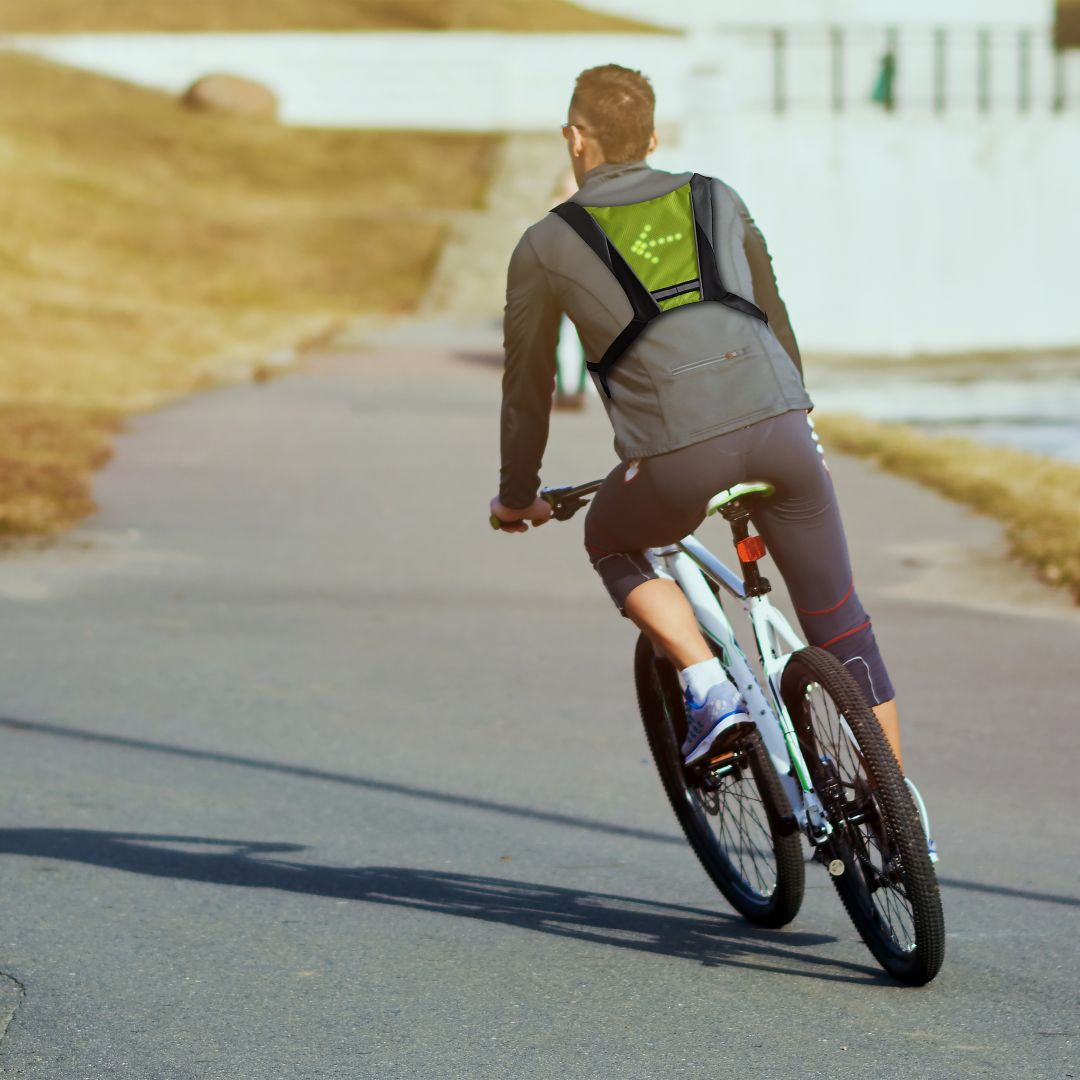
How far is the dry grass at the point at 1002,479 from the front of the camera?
1138cm

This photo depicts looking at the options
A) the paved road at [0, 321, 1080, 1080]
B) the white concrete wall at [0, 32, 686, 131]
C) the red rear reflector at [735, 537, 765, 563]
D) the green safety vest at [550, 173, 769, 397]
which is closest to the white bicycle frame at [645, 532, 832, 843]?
the red rear reflector at [735, 537, 765, 563]

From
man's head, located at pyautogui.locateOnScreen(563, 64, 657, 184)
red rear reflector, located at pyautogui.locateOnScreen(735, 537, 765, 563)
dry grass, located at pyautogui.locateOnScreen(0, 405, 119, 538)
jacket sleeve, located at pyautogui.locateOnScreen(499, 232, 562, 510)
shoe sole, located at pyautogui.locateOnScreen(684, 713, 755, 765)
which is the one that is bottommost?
dry grass, located at pyautogui.locateOnScreen(0, 405, 119, 538)

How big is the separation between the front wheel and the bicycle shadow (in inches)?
6.9

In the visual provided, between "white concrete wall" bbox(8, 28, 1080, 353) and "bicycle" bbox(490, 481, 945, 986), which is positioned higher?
"bicycle" bbox(490, 481, 945, 986)

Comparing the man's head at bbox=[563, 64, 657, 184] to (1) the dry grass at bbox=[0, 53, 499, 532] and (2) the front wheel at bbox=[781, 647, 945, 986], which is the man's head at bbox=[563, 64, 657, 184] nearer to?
(2) the front wheel at bbox=[781, 647, 945, 986]

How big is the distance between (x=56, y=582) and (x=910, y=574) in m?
4.53

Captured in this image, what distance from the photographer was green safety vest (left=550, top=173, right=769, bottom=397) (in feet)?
14.5

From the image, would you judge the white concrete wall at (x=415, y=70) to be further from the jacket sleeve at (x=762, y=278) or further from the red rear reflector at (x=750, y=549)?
the red rear reflector at (x=750, y=549)

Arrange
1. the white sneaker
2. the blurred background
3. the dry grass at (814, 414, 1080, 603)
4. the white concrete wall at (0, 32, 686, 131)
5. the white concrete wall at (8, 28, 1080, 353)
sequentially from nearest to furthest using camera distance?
1. the white sneaker
2. the dry grass at (814, 414, 1080, 603)
3. the blurred background
4. the white concrete wall at (8, 28, 1080, 353)
5. the white concrete wall at (0, 32, 686, 131)

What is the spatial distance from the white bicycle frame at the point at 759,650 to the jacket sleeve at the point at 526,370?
0.35m

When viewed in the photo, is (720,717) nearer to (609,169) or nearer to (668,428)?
(668,428)

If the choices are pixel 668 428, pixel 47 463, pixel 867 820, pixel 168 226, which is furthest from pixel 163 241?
pixel 867 820

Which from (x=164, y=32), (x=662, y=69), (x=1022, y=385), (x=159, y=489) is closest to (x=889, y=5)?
(x=662, y=69)

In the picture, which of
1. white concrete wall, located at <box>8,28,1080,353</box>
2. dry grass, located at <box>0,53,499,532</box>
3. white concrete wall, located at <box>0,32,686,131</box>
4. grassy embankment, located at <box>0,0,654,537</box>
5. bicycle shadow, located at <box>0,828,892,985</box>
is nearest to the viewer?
bicycle shadow, located at <box>0,828,892,985</box>
